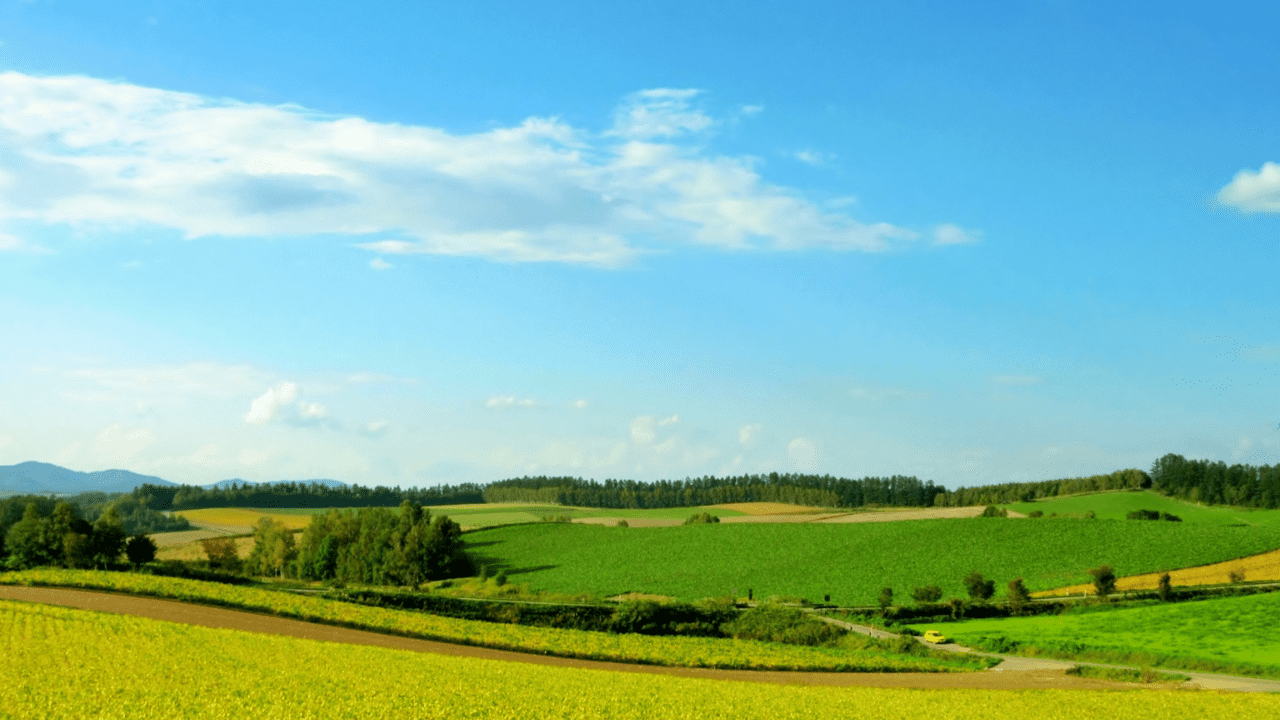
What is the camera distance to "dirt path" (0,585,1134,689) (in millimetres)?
46719

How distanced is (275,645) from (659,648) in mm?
21488

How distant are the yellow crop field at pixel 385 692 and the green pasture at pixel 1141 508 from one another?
10964cm

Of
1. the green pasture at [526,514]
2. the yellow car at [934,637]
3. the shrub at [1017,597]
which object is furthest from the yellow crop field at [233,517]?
the yellow car at [934,637]

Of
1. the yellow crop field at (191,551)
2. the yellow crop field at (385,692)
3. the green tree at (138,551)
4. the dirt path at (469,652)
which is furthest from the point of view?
the yellow crop field at (191,551)

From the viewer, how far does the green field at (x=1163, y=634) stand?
189 feet

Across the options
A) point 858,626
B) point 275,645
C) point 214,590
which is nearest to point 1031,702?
point 275,645

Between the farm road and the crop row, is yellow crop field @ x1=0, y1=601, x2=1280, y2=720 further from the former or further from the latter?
the farm road

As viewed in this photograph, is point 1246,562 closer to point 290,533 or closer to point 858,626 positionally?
point 858,626

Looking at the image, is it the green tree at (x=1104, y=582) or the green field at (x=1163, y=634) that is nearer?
the green field at (x=1163, y=634)

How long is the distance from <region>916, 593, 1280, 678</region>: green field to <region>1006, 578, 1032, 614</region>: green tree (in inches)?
129

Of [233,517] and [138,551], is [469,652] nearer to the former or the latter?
[138,551]

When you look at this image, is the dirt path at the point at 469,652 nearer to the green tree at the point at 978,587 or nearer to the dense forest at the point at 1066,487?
the green tree at the point at 978,587

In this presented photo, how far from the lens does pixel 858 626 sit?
3093 inches

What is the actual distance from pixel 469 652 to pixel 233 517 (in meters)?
146
